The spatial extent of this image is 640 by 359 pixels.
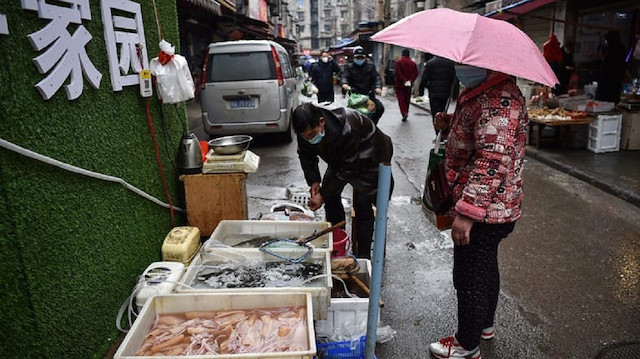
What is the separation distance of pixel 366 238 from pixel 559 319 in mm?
1643

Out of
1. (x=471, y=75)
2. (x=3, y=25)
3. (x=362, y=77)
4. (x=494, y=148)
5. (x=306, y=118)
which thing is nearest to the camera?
(x=3, y=25)

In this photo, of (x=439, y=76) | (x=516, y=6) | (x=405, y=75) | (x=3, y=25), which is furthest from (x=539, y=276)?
(x=405, y=75)

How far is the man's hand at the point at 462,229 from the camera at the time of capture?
91.7 inches

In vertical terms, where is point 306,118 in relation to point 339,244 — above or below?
above

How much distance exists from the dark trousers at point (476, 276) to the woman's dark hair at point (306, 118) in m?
1.31

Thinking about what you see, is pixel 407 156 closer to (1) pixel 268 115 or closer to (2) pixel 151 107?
(1) pixel 268 115

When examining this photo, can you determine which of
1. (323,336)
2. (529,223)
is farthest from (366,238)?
(529,223)

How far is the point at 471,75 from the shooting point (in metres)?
2.48

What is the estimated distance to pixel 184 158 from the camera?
3.99 metres

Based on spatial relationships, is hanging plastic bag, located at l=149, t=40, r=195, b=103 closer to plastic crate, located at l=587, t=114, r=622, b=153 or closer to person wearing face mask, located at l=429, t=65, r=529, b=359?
person wearing face mask, located at l=429, t=65, r=529, b=359

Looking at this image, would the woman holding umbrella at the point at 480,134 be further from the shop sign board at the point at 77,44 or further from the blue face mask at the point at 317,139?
the shop sign board at the point at 77,44

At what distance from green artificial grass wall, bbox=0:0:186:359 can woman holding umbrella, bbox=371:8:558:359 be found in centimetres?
197

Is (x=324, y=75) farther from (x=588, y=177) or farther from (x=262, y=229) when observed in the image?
(x=262, y=229)

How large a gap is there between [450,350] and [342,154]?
162 centimetres
